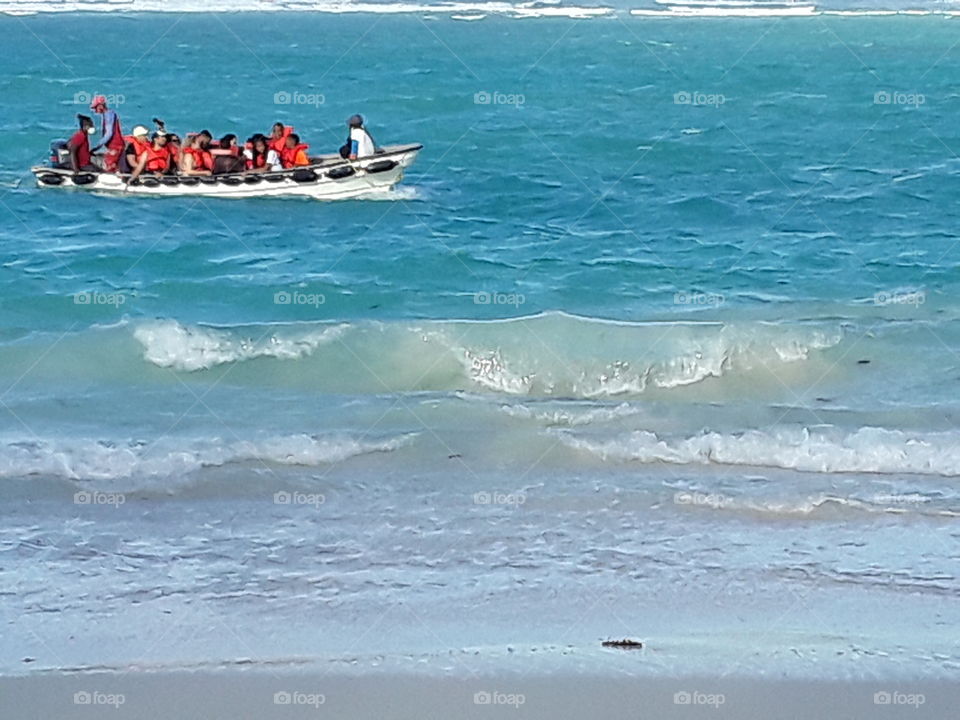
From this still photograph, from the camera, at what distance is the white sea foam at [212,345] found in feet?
46.1

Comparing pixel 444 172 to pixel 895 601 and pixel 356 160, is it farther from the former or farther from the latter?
pixel 895 601

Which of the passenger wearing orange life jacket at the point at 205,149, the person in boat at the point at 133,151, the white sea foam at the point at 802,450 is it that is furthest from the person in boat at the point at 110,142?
the white sea foam at the point at 802,450

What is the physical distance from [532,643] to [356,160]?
45.9ft

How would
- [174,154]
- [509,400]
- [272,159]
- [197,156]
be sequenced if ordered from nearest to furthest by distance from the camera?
1. [509,400]
2. [272,159]
3. [197,156]
4. [174,154]

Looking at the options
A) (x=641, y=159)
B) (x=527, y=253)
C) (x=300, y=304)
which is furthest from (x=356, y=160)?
(x=641, y=159)

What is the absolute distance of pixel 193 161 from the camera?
21.2 meters

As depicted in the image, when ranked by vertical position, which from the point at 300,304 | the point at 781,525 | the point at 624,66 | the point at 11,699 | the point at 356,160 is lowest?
the point at 11,699

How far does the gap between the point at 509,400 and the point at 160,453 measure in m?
3.07

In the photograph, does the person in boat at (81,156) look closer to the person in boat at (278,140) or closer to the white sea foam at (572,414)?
the person in boat at (278,140)

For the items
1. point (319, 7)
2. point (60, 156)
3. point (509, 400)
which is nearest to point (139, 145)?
point (60, 156)

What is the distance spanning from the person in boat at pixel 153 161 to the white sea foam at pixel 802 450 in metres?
11.4

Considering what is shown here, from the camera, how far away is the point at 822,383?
43.3 feet

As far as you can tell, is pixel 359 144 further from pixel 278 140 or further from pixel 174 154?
pixel 174 154

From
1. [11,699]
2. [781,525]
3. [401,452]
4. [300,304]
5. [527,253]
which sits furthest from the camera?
[527,253]
